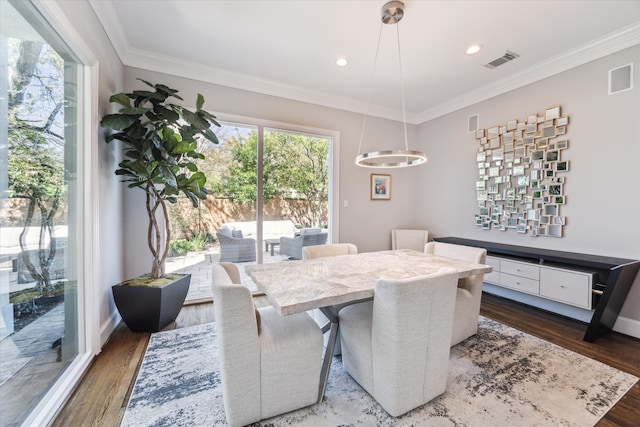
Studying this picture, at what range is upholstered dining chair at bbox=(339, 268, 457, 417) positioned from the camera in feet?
4.51

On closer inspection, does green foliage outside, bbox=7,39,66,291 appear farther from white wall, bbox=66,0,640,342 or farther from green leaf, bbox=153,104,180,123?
green leaf, bbox=153,104,180,123

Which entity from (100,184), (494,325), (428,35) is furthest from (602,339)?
(100,184)

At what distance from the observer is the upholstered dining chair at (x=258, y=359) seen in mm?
1300

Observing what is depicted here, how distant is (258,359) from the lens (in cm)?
138

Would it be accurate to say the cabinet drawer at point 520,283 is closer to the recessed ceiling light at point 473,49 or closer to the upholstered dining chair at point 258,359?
the recessed ceiling light at point 473,49

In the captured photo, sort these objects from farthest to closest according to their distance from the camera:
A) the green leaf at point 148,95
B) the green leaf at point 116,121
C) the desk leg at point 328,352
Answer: the green leaf at point 148,95 → the green leaf at point 116,121 → the desk leg at point 328,352

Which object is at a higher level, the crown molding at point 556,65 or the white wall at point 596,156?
the crown molding at point 556,65

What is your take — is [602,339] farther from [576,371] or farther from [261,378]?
[261,378]

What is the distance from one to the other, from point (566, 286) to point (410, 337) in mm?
2204

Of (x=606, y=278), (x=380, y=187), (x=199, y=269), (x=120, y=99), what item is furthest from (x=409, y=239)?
(x=120, y=99)

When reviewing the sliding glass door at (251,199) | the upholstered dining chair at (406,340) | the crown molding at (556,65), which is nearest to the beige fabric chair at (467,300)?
the upholstered dining chair at (406,340)

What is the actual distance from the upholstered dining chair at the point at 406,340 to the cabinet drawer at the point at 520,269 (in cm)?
194

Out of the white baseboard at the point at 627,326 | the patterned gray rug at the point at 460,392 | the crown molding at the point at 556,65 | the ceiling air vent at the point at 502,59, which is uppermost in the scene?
the ceiling air vent at the point at 502,59

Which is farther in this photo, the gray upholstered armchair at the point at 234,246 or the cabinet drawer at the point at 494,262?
the gray upholstered armchair at the point at 234,246
